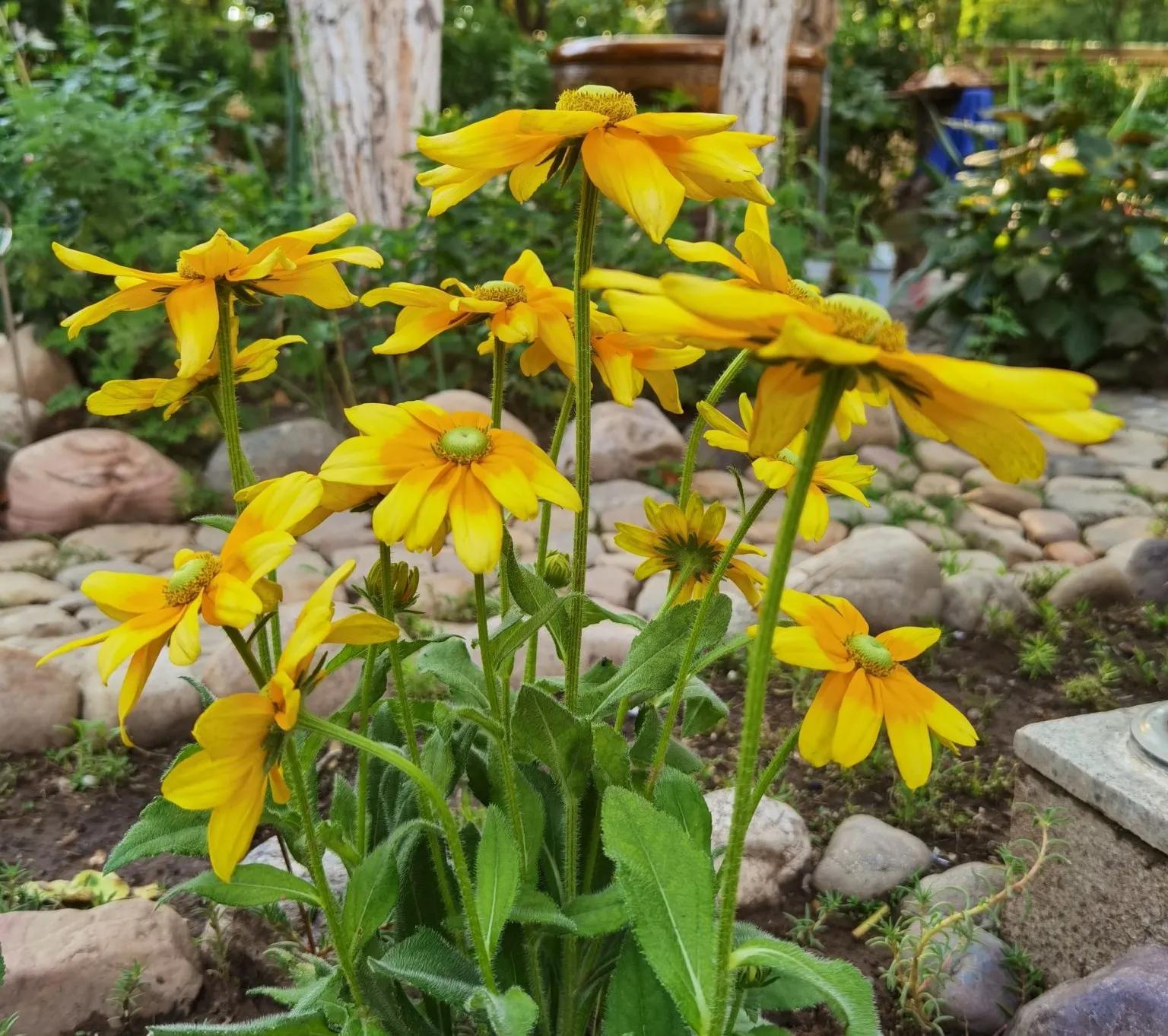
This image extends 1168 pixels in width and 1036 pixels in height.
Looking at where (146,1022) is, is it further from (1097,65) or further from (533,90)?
(1097,65)

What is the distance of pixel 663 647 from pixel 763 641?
44 cm

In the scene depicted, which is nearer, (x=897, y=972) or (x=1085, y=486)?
(x=897, y=972)

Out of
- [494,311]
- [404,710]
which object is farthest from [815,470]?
[404,710]

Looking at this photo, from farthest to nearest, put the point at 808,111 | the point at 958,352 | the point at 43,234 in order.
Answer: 1. the point at 808,111
2. the point at 958,352
3. the point at 43,234

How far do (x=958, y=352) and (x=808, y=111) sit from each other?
84.8 inches

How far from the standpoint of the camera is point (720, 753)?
226cm

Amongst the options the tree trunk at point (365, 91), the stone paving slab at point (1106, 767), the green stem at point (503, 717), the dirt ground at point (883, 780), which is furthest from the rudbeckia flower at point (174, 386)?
the tree trunk at point (365, 91)

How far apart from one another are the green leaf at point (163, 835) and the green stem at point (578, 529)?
1.29ft

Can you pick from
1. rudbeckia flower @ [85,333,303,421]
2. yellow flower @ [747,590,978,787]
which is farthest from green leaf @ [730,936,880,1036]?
rudbeckia flower @ [85,333,303,421]

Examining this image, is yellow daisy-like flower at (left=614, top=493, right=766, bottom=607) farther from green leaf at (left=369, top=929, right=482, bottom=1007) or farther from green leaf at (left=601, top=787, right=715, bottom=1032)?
green leaf at (left=369, top=929, right=482, bottom=1007)

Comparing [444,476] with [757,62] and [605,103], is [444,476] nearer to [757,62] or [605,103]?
[605,103]

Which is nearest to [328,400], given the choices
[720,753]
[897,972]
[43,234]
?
[43,234]

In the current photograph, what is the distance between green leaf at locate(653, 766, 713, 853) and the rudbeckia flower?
62 centimetres

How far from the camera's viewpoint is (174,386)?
1.05m
